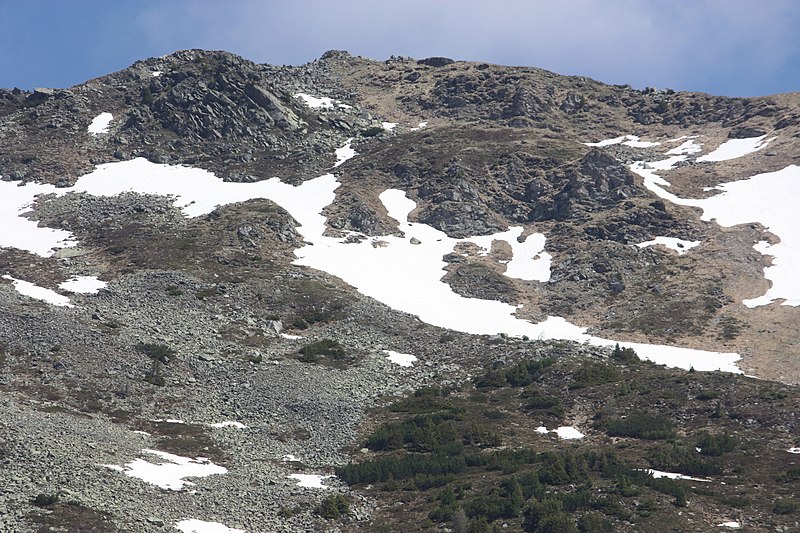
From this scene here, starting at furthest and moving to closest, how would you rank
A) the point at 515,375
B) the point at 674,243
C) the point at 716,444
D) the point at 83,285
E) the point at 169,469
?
the point at 674,243, the point at 83,285, the point at 515,375, the point at 716,444, the point at 169,469

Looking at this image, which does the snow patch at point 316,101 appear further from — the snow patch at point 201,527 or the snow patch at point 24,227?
the snow patch at point 201,527

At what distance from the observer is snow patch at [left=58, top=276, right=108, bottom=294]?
73.1m

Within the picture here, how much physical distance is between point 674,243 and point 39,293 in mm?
69501

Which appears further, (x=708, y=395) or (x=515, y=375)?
(x=515, y=375)

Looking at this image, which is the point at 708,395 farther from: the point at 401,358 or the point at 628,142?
the point at 628,142

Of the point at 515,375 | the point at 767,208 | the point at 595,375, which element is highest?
the point at 767,208

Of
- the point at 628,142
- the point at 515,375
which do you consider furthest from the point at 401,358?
the point at 628,142

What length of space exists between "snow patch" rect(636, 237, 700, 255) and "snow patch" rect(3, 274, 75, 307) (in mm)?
63843

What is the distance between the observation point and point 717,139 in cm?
12800

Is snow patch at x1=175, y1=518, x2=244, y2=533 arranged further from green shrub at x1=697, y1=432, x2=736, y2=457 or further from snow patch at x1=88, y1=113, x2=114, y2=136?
snow patch at x1=88, y1=113, x2=114, y2=136

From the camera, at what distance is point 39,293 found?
69.7 metres

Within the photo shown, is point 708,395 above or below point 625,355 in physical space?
below

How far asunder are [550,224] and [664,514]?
70554 mm

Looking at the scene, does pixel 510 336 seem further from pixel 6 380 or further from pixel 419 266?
pixel 6 380
